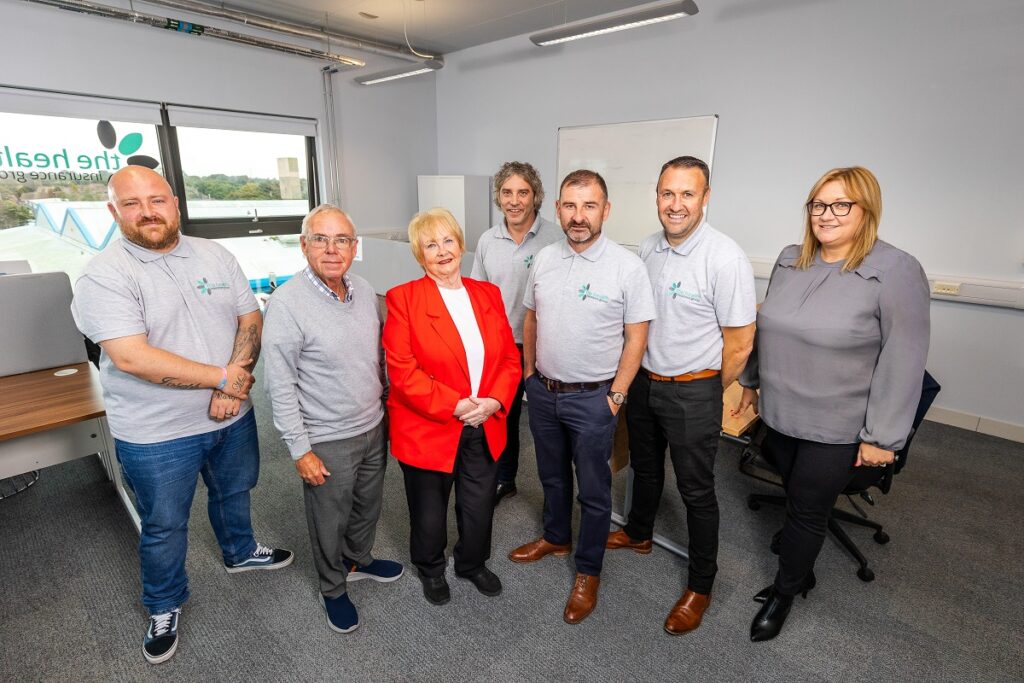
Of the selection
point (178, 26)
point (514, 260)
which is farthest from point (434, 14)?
point (514, 260)

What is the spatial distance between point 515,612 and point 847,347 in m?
1.50

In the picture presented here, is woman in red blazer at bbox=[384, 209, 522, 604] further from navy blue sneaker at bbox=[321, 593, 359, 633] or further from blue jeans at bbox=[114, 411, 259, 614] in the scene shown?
blue jeans at bbox=[114, 411, 259, 614]

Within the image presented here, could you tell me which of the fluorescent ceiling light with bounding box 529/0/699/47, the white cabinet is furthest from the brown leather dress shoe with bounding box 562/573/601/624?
the white cabinet

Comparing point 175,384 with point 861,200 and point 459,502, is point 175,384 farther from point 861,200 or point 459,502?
point 861,200

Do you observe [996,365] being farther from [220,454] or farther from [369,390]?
[220,454]

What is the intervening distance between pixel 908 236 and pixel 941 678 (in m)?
3.11

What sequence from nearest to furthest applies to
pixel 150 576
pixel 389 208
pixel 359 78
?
pixel 150 576
pixel 359 78
pixel 389 208

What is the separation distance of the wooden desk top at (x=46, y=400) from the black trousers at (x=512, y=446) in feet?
5.42

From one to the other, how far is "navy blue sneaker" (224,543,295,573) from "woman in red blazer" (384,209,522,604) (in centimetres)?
66

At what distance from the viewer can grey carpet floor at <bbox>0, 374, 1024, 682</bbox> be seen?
1766mm

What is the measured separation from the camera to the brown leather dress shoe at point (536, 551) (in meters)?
2.26

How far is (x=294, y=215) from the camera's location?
6.03m

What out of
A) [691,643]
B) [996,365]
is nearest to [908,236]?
[996,365]

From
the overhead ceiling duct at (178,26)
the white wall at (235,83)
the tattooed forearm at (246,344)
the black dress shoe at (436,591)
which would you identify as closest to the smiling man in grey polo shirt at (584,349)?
the black dress shoe at (436,591)
